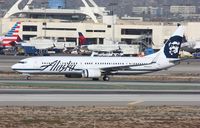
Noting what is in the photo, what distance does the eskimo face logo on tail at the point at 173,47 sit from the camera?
83500mm

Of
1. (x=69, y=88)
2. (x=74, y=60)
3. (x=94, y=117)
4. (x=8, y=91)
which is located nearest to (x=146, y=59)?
(x=74, y=60)

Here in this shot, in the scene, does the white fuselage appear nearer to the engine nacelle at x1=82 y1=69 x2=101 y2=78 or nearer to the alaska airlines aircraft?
the alaska airlines aircraft

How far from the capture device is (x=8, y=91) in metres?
54.2

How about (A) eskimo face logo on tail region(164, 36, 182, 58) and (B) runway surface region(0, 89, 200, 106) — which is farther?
(A) eskimo face logo on tail region(164, 36, 182, 58)

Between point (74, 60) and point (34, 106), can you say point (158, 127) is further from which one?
point (74, 60)

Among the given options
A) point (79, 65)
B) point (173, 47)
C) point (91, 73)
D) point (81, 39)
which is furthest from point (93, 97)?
point (81, 39)

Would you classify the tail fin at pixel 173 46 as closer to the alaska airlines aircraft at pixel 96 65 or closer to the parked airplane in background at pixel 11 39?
the alaska airlines aircraft at pixel 96 65

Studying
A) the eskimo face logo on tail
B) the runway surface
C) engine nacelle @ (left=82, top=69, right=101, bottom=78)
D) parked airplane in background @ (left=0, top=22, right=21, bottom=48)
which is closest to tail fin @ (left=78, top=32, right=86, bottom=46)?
parked airplane in background @ (left=0, top=22, right=21, bottom=48)

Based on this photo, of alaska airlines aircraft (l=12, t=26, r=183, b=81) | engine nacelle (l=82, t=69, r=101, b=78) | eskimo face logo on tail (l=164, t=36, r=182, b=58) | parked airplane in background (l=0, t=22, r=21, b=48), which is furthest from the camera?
parked airplane in background (l=0, t=22, r=21, b=48)

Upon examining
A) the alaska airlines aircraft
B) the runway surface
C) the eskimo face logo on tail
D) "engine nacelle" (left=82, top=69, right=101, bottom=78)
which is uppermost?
the eskimo face logo on tail

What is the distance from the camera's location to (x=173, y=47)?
83938 millimetres

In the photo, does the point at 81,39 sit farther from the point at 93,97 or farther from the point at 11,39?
the point at 93,97

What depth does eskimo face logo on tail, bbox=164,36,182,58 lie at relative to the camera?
274ft

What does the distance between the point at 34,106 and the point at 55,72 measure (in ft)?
106
